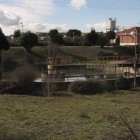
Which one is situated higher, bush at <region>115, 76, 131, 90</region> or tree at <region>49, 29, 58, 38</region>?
tree at <region>49, 29, 58, 38</region>

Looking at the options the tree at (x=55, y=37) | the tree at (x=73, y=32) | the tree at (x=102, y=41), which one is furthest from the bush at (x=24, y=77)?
the tree at (x=73, y=32)

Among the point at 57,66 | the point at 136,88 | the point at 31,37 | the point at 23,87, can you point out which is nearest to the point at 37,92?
the point at 23,87

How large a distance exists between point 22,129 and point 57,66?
41937 millimetres

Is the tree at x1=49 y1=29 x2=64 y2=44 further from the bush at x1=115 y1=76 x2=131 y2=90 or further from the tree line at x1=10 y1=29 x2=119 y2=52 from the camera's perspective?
the bush at x1=115 y1=76 x2=131 y2=90

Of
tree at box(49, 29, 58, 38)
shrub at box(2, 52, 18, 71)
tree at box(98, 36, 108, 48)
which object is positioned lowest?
shrub at box(2, 52, 18, 71)

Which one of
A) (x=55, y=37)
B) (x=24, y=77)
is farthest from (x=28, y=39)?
(x=24, y=77)

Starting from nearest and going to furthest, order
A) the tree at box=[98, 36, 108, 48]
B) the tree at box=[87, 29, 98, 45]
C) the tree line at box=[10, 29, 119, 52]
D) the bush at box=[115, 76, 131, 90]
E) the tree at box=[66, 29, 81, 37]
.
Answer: the bush at box=[115, 76, 131, 90] → the tree line at box=[10, 29, 119, 52] → the tree at box=[98, 36, 108, 48] → the tree at box=[87, 29, 98, 45] → the tree at box=[66, 29, 81, 37]

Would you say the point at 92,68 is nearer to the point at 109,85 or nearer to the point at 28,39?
the point at 109,85

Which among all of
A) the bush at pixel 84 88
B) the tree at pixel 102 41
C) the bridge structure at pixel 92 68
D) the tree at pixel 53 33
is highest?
the tree at pixel 53 33

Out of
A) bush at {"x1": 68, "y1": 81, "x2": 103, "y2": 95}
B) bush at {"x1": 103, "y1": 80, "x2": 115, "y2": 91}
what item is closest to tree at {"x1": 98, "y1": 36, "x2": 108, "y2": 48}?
bush at {"x1": 103, "y1": 80, "x2": 115, "y2": 91}

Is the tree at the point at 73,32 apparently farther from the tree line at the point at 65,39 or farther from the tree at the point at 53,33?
the tree at the point at 53,33

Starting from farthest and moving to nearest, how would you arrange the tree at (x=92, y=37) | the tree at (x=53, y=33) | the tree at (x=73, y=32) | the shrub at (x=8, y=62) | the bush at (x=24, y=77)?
1. the tree at (x=73, y=32)
2. the tree at (x=92, y=37)
3. the tree at (x=53, y=33)
4. the shrub at (x=8, y=62)
5. the bush at (x=24, y=77)

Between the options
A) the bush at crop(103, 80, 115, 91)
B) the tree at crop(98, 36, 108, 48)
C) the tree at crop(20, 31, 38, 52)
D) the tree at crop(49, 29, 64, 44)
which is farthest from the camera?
the tree at crop(49, 29, 64, 44)

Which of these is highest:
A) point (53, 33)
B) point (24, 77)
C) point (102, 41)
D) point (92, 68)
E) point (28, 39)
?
point (53, 33)
